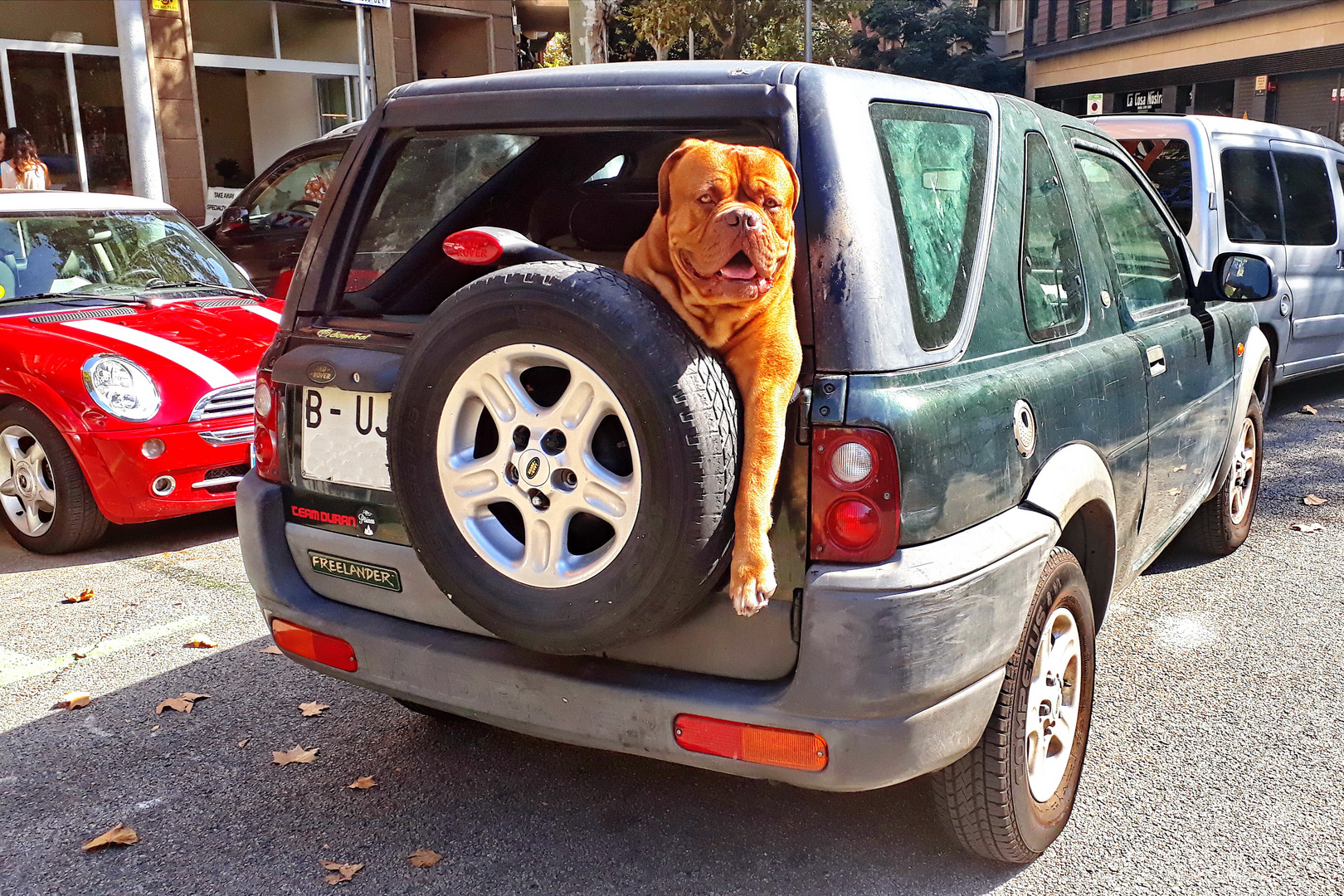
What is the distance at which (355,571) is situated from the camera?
2969mm

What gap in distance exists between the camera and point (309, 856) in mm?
2953

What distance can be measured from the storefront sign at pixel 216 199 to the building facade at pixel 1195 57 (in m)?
14.4

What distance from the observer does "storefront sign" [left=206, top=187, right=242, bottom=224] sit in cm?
1537

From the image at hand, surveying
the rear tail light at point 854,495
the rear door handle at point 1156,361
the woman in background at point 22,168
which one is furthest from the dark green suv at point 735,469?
the woman in background at point 22,168

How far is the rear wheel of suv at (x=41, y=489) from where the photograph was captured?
550 centimetres

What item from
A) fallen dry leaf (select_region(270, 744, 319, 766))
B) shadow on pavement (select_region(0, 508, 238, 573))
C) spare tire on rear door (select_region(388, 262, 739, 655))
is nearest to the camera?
spare tire on rear door (select_region(388, 262, 739, 655))

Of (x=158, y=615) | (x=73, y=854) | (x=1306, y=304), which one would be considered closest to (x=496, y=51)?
(x=1306, y=304)

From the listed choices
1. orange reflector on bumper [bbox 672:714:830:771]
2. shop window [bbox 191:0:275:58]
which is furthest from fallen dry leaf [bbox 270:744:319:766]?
shop window [bbox 191:0:275:58]

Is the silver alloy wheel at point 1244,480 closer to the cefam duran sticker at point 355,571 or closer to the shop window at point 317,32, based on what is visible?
the cefam duran sticker at point 355,571

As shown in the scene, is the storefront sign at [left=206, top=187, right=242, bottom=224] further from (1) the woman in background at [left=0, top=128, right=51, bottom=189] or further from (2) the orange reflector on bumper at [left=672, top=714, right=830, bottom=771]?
(2) the orange reflector on bumper at [left=672, top=714, right=830, bottom=771]

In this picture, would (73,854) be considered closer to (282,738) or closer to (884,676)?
(282,738)

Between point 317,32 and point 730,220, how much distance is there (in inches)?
693

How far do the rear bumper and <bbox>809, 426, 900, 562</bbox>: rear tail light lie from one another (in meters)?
0.04

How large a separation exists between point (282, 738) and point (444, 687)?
115 cm
